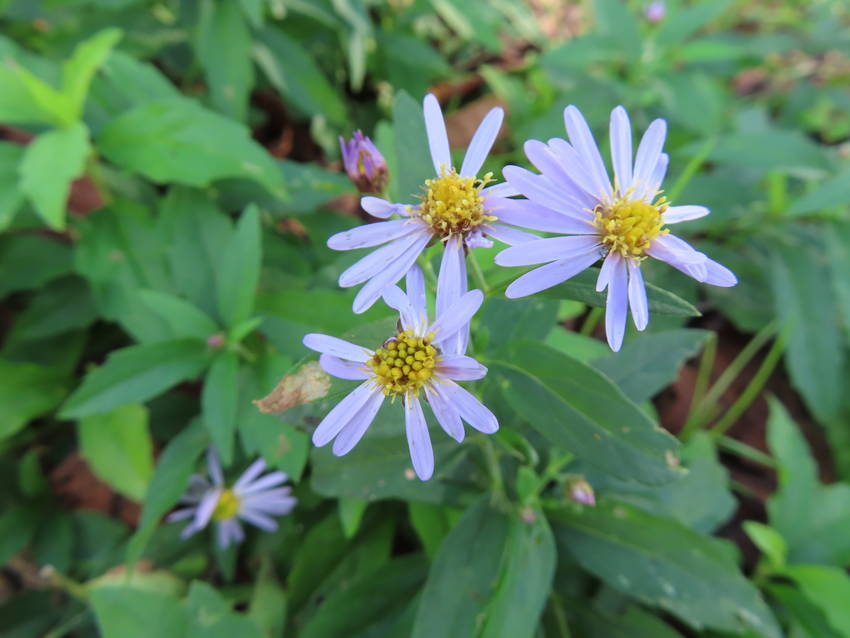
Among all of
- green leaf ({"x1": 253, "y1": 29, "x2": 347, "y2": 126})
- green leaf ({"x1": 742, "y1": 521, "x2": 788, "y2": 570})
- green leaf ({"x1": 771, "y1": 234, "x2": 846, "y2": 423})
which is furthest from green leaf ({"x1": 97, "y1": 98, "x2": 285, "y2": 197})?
green leaf ({"x1": 771, "y1": 234, "x2": 846, "y2": 423})

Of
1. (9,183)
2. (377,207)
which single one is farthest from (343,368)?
(9,183)

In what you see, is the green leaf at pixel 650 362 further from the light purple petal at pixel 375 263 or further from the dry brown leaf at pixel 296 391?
the dry brown leaf at pixel 296 391

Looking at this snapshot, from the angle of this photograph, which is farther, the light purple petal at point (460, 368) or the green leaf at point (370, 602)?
the green leaf at point (370, 602)

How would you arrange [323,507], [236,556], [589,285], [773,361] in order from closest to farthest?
[589,285] < [323,507] < [236,556] < [773,361]

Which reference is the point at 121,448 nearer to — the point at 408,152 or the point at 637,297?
the point at 408,152

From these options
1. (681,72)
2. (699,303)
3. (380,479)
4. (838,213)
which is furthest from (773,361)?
(380,479)

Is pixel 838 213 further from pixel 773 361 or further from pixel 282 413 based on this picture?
pixel 282 413

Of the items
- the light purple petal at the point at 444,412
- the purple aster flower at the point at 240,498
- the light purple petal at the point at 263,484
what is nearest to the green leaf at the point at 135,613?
the purple aster flower at the point at 240,498
